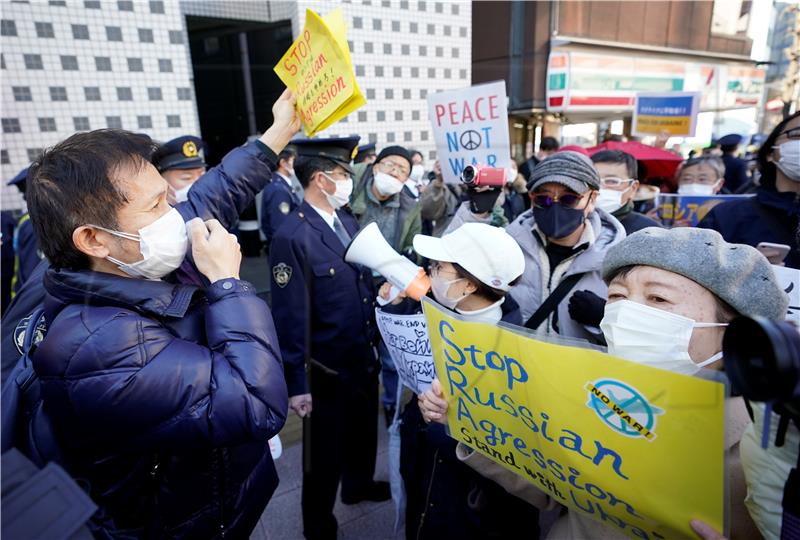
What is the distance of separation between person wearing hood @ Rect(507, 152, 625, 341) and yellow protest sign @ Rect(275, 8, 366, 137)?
1.09 metres

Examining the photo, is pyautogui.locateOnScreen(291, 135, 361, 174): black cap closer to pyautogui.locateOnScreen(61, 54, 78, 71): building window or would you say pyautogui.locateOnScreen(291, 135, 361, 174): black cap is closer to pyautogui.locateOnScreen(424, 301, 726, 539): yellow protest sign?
pyautogui.locateOnScreen(424, 301, 726, 539): yellow protest sign

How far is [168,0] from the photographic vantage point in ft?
19.4

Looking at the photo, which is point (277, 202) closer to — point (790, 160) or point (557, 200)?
point (557, 200)

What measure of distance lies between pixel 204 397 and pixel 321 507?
170 cm

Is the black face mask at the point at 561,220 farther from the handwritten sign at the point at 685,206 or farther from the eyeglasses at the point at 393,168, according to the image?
the eyeglasses at the point at 393,168

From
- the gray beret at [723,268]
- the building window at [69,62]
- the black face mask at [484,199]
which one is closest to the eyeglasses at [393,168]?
the black face mask at [484,199]

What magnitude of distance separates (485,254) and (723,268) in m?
0.77

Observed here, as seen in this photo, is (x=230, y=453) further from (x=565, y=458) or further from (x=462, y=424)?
(x=565, y=458)

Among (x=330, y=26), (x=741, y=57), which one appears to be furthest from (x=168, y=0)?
(x=741, y=57)

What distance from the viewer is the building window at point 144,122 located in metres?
6.15

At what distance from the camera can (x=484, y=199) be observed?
3.21 meters

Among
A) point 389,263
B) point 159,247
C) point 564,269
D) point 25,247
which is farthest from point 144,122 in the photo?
point 564,269

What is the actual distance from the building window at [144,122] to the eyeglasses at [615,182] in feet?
19.7

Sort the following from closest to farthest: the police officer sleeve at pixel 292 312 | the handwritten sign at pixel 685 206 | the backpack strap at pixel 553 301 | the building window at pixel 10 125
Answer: the backpack strap at pixel 553 301 < the police officer sleeve at pixel 292 312 < the handwritten sign at pixel 685 206 < the building window at pixel 10 125
